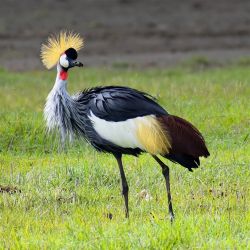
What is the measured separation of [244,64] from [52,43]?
38.5ft

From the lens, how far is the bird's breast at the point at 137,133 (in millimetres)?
6086

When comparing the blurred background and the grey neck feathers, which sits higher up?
the blurred background

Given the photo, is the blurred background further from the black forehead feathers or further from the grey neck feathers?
the grey neck feathers

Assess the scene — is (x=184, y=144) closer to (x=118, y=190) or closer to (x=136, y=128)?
(x=136, y=128)

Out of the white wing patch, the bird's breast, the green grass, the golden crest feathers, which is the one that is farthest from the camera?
the golden crest feathers

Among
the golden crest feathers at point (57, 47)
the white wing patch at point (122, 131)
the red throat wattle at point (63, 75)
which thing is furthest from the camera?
the golden crest feathers at point (57, 47)

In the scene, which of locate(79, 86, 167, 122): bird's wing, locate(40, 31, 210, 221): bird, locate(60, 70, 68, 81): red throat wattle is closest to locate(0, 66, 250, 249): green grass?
locate(40, 31, 210, 221): bird

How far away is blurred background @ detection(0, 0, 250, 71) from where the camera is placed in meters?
19.5

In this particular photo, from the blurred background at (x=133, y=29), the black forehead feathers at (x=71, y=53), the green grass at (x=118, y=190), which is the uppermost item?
the blurred background at (x=133, y=29)

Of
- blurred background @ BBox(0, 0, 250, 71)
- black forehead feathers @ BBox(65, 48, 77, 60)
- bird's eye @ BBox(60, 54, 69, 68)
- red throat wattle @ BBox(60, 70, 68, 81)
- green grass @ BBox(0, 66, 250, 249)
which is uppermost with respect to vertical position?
blurred background @ BBox(0, 0, 250, 71)

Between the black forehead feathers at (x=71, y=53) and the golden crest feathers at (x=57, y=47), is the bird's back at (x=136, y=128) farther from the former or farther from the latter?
the golden crest feathers at (x=57, y=47)

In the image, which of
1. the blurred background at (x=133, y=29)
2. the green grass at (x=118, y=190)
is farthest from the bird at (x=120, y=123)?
the blurred background at (x=133, y=29)

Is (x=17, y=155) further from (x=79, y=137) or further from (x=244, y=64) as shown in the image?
(x=244, y=64)

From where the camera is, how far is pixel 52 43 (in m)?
6.72
